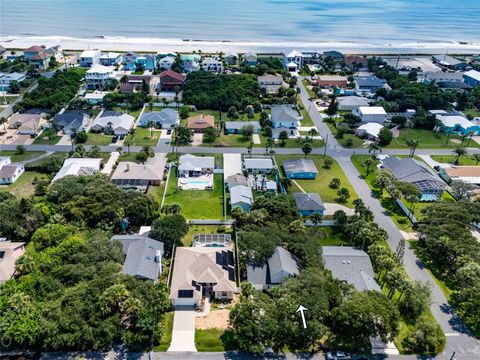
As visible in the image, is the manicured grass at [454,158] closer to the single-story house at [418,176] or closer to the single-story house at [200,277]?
the single-story house at [418,176]

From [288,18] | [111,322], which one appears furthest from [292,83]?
[288,18]

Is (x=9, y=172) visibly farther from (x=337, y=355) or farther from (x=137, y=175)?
(x=337, y=355)

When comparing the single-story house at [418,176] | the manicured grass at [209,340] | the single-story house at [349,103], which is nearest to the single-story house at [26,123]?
the manicured grass at [209,340]

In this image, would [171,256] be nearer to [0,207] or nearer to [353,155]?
[0,207]

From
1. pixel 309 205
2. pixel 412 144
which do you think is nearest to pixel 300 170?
pixel 309 205

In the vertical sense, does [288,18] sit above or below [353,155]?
A: above
